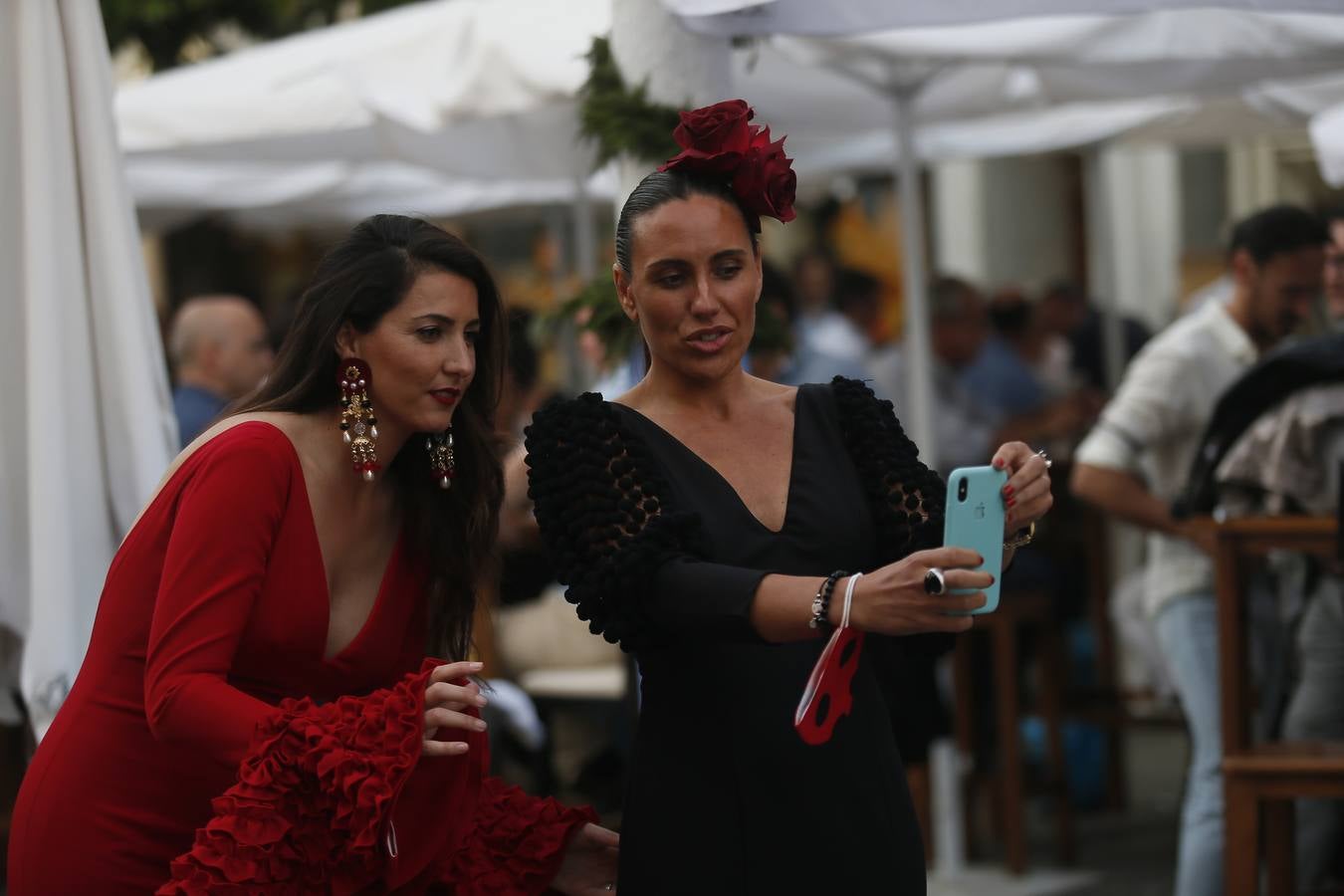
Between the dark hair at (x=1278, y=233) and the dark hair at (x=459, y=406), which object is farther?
the dark hair at (x=1278, y=233)

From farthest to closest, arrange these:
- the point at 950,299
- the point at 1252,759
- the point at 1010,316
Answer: the point at 1010,316, the point at 950,299, the point at 1252,759

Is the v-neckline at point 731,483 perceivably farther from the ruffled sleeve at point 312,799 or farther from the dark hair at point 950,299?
the dark hair at point 950,299

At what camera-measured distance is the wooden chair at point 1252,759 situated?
4.25 m

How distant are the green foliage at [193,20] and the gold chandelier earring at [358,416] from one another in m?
10.4

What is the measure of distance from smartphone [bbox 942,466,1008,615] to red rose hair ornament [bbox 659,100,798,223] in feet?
1.84

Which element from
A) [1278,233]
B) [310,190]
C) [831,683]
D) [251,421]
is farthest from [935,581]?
[310,190]

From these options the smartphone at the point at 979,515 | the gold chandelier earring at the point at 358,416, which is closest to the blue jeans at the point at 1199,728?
the smartphone at the point at 979,515

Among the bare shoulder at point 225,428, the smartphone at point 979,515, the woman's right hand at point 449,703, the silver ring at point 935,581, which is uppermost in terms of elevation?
the bare shoulder at point 225,428

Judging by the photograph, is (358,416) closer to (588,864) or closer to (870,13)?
(588,864)

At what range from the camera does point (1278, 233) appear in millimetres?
5352

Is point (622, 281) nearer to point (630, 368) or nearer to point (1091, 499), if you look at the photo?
point (630, 368)

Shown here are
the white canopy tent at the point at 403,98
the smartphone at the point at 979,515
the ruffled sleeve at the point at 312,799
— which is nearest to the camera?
the smartphone at the point at 979,515

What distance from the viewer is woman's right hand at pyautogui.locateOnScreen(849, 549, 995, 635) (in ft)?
7.24

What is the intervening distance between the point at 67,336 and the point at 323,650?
1363mm
